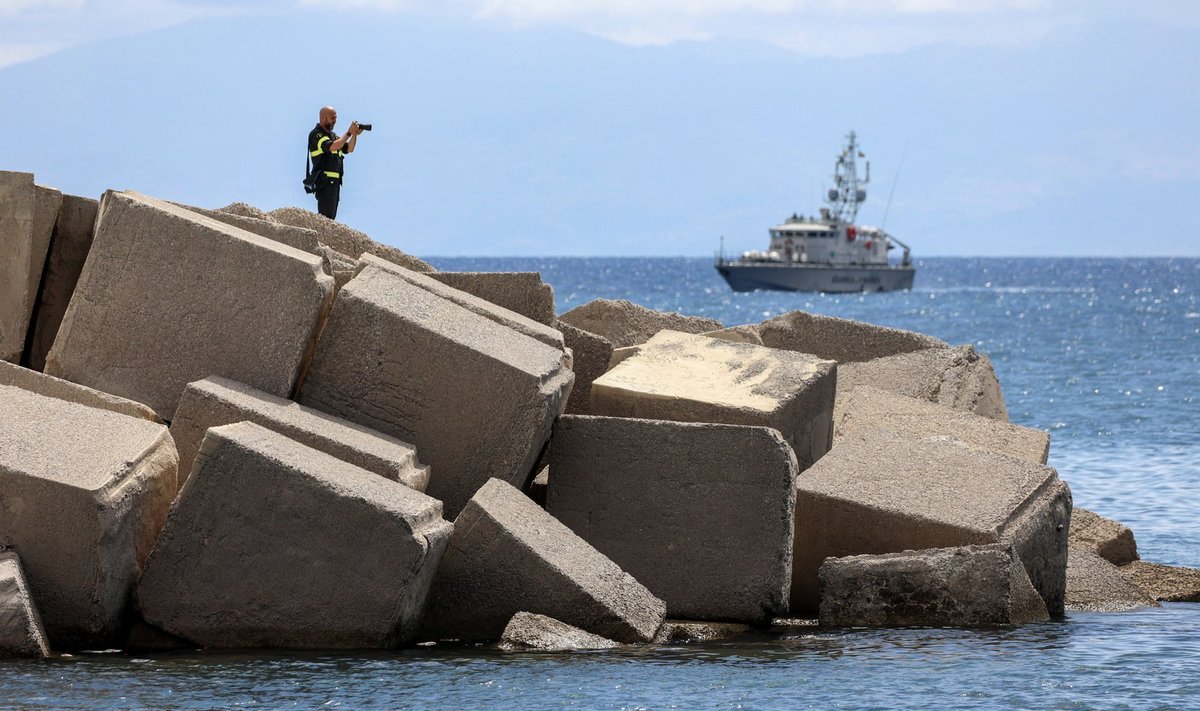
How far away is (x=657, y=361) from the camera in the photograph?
7.86 meters

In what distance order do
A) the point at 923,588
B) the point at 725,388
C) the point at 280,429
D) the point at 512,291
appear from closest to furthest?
1. the point at 280,429
2. the point at 923,588
3. the point at 725,388
4. the point at 512,291

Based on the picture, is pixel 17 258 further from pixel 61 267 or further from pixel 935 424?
pixel 935 424

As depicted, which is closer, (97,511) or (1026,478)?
(97,511)

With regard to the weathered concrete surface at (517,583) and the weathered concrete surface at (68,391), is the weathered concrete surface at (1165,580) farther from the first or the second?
the weathered concrete surface at (68,391)

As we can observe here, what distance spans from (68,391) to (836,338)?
571cm

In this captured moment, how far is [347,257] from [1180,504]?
22.6 feet

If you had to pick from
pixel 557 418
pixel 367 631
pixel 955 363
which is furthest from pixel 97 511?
pixel 955 363

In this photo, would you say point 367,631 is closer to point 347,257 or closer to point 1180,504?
point 347,257

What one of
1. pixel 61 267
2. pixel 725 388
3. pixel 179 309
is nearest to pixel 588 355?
pixel 725 388

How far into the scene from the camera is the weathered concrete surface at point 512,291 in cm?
821

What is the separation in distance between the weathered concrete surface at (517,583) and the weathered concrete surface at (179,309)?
3.66 feet

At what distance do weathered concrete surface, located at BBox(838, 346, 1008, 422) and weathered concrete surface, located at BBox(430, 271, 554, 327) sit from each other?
223 cm

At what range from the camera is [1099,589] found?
7.57 m

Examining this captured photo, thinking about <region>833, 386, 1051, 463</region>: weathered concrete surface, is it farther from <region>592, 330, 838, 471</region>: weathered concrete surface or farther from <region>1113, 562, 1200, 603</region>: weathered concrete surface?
<region>1113, 562, 1200, 603</region>: weathered concrete surface
